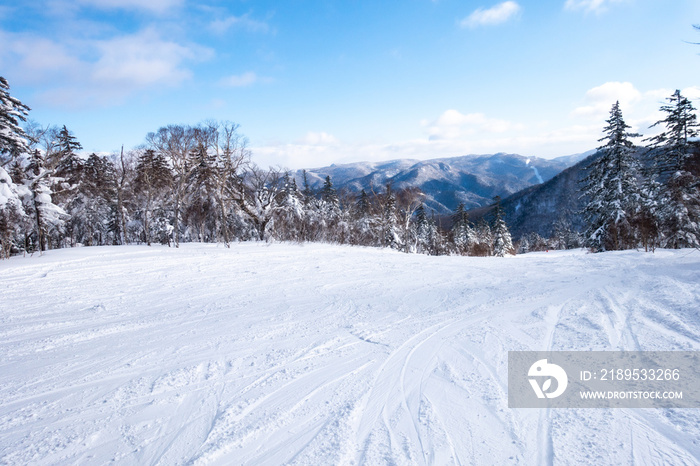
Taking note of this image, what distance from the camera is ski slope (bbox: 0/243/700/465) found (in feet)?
8.60

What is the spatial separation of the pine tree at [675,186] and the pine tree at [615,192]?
132 centimetres

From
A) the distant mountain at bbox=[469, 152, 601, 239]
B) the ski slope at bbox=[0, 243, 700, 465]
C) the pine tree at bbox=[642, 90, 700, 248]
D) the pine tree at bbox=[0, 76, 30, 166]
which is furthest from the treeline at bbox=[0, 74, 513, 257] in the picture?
the distant mountain at bbox=[469, 152, 601, 239]

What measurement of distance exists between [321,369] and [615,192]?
2554cm

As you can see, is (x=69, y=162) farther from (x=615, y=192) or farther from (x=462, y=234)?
(x=462, y=234)

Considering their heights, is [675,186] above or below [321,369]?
above

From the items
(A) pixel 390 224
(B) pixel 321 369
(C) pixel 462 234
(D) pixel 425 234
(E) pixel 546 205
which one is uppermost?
(E) pixel 546 205

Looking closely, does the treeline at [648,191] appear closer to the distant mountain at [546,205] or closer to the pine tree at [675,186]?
the pine tree at [675,186]

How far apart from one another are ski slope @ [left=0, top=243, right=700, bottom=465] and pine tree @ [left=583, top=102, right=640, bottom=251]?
584 inches

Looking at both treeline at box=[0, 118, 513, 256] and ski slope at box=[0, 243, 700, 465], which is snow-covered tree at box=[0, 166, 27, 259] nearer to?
treeline at box=[0, 118, 513, 256]

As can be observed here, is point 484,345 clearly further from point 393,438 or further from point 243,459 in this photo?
point 243,459

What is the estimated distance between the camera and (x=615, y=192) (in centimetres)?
2064

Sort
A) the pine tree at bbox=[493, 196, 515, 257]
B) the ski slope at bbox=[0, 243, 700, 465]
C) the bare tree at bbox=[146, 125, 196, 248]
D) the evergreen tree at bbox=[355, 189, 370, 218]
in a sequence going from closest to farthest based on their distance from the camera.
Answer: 1. the ski slope at bbox=[0, 243, 700, 465]
2. the bare tree at bbox=[146, 125, 196, 248]
3. the pine tree at bbox=[493, 196, 515, 257]
4. the evergreen tree at bbox=[355, 189, 370, 218]

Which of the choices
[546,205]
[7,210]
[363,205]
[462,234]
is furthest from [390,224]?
[546,205]

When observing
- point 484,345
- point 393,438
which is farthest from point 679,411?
point 393,438
